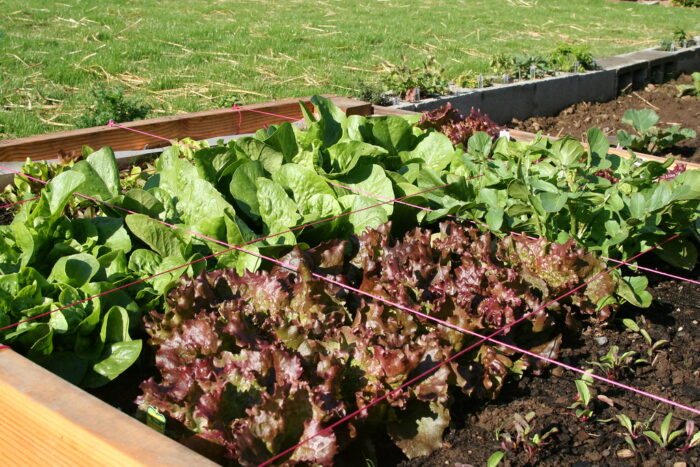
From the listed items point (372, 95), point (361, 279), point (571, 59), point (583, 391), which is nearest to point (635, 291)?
point (583, 391)

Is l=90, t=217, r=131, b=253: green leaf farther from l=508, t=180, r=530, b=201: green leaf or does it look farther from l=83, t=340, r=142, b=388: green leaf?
l=508, t=180, r=530, b=201: green leaf

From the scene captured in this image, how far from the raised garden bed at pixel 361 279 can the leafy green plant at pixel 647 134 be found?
1.62m

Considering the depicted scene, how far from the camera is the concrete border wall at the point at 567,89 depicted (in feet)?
19.4

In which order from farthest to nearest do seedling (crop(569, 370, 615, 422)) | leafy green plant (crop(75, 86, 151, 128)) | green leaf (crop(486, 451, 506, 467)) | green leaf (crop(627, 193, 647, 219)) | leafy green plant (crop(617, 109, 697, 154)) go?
leafy green plant (crop(617, 109, 697, 154)), leafy green plant (crop(75, 86, 151, 128)), green leaf (crop(627, 193, 647, 219)), seedling (crop(569, 370, 615, 422)), green leaf (crop(486, 451, 506, 467))

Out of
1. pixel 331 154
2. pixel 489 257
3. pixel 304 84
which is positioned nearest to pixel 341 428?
pixel 489 257

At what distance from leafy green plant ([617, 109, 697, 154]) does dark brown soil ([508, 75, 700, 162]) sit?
296mm

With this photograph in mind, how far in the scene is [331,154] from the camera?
335cm

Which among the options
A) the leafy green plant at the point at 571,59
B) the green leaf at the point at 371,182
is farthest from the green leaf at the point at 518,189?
the leafy green plant at the point at 571,59

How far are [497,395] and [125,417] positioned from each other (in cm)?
120

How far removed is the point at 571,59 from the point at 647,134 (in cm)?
263

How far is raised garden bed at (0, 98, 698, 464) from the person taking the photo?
2018 millimetres

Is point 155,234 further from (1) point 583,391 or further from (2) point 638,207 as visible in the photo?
(2) point 638,207

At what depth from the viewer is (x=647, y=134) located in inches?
205

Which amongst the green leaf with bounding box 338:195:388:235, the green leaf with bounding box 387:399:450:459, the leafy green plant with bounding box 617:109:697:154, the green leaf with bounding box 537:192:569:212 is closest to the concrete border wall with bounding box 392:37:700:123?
the leafy green plant with bounding box 617:109:697:154
